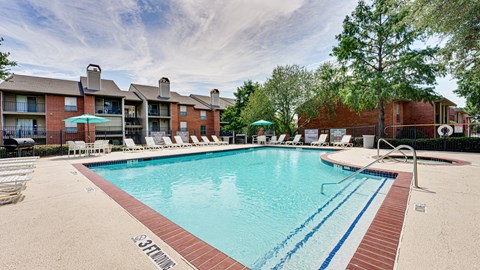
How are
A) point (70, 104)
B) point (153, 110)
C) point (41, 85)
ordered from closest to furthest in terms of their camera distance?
point (41, 85) → point (70, 104) → point (153, 110)

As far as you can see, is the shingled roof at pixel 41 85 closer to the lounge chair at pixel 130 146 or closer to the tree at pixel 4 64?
the tree at pixel 4 64

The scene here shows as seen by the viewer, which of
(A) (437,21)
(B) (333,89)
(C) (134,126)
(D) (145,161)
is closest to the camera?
(A) (437,21)

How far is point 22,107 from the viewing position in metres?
18.6

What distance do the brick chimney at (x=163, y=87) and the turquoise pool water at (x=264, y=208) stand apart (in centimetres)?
1935

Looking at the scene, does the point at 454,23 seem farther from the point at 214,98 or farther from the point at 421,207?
the point at 214,98

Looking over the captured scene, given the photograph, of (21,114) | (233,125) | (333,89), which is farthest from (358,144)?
(21,114)

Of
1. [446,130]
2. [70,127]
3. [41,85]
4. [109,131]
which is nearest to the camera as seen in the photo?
[446,130]

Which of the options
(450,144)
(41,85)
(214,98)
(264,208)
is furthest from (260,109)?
(41,85)

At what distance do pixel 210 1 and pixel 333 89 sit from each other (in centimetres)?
1233

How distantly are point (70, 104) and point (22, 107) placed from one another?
134 inches

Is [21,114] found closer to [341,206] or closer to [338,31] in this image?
[341,206]

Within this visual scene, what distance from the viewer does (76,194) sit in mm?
4477

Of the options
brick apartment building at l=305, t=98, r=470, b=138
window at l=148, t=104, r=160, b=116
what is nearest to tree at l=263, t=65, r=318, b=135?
brick apartment building at l=305, t=98, r=470, b=138

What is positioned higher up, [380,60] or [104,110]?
[380,60]
